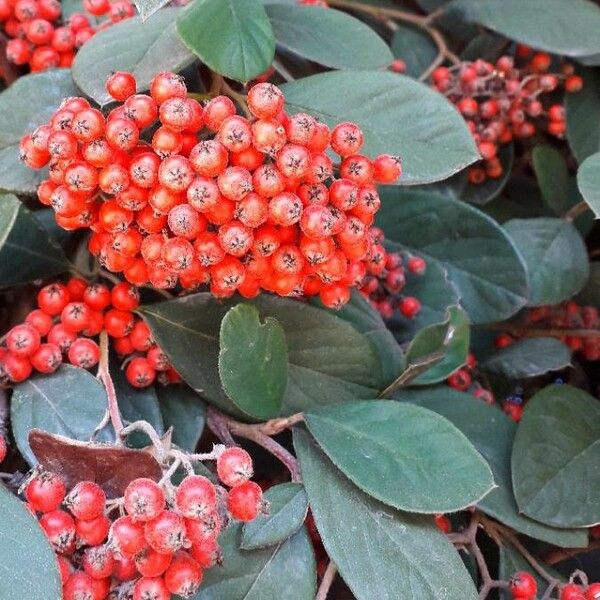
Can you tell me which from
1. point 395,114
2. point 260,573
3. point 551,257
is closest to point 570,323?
point 551,257

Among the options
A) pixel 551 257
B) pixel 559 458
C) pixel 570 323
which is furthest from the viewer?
pixel 570 323

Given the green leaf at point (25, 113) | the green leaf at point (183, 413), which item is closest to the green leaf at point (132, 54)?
the green leaf at point (25, 113)

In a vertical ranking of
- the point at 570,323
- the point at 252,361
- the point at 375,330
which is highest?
the point at 252,361

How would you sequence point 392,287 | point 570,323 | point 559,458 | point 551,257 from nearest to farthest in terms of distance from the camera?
point 559,458, point 392,287, point 551,257, point 570,323

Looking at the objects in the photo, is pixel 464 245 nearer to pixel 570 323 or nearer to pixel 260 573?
pixel 570 323

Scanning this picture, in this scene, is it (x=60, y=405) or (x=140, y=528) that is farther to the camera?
(x=60, y=405)

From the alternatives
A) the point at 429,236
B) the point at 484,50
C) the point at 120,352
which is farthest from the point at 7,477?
the point at 484,50

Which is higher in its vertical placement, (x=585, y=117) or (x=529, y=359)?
(x=585, y=117)
